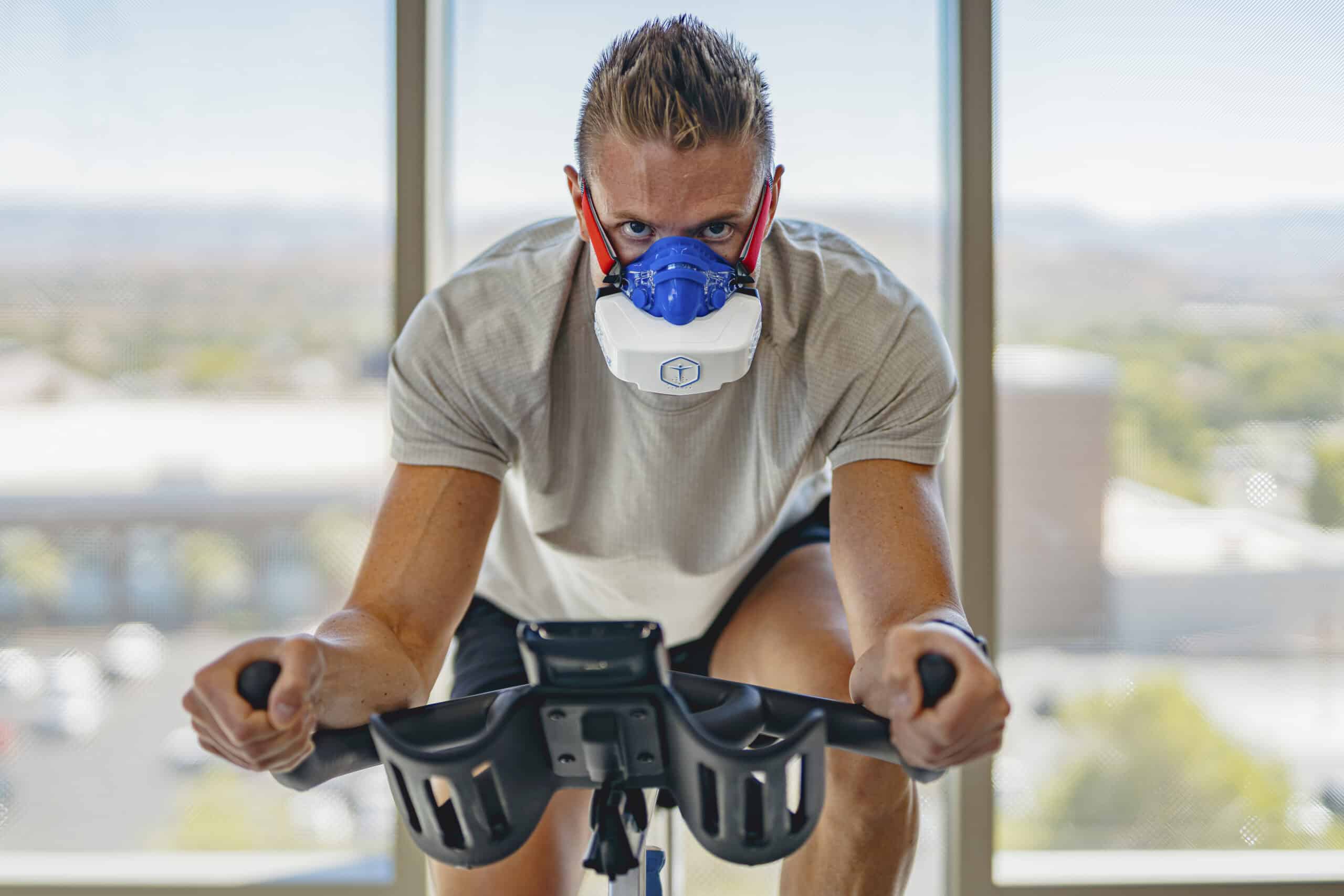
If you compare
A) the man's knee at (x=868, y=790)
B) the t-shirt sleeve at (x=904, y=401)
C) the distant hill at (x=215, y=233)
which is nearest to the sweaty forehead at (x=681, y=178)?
the t-shirt sleeve at (x=904, y=401)

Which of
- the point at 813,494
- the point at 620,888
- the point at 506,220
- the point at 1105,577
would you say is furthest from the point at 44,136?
the point at 1105,577

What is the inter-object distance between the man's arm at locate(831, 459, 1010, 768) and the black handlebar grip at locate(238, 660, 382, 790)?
46cm

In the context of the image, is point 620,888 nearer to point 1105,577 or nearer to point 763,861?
point 763,861

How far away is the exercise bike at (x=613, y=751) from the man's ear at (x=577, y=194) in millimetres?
635

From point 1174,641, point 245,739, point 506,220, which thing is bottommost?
point 1174,641

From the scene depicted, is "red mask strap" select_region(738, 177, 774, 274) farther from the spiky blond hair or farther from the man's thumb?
the man's thumb

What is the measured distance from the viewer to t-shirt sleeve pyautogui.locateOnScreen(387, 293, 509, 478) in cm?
135

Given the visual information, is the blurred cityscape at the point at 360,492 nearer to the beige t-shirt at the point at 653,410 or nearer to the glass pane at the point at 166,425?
the glass pane at the point at 166,425

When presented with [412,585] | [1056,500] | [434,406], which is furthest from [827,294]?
[1056,500]

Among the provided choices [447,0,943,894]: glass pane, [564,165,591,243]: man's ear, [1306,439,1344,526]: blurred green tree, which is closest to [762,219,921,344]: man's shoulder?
[564,165,591,243]: man's ear

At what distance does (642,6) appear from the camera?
225cm

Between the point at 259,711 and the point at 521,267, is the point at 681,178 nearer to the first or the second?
the point at 521,267

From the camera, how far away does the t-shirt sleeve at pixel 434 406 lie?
1.35 meters

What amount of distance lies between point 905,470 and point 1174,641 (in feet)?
4.32
